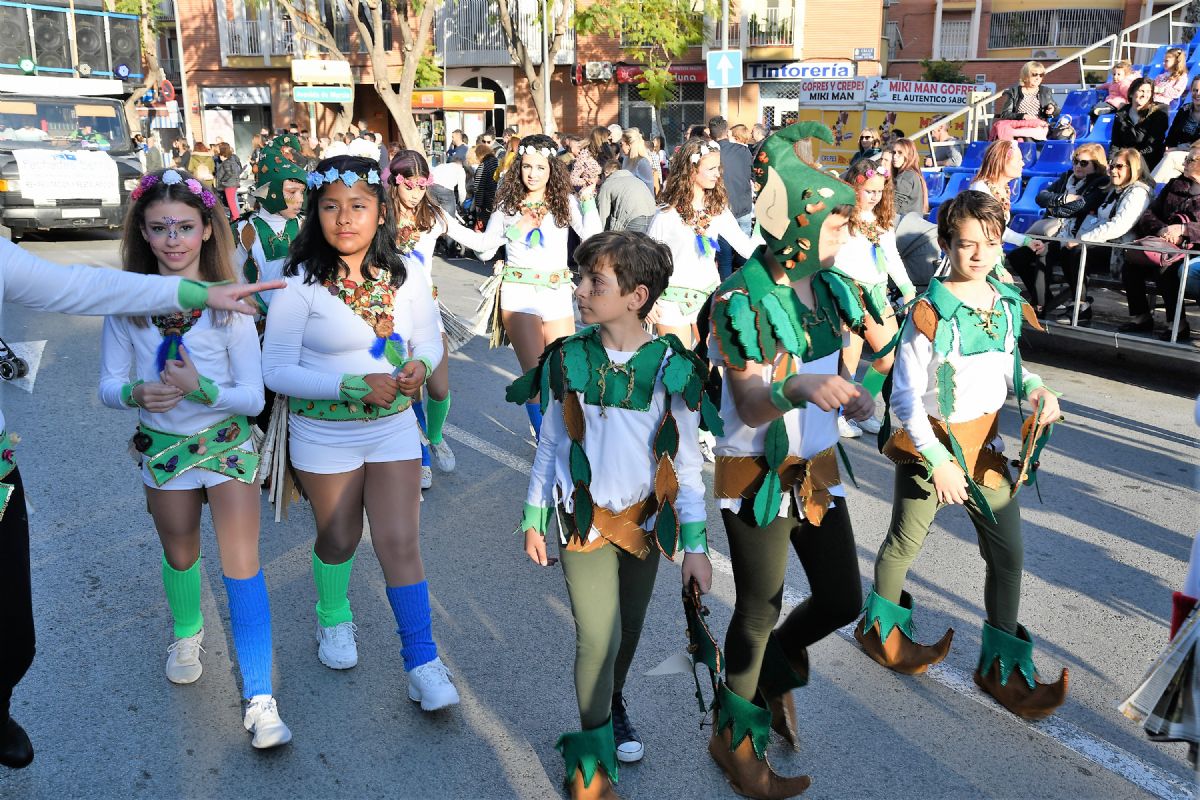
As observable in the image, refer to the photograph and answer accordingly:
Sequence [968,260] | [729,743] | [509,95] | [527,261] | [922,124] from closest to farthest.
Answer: [729,743]
[968,260]
[527,261]
[922,124]
[509,95]

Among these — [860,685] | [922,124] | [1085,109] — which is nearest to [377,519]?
[860,685]

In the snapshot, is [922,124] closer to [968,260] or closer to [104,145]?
[104,145]

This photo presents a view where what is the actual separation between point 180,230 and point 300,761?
175cm

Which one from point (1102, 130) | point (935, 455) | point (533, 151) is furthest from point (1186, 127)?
point (935, 455)

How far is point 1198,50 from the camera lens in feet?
50.5

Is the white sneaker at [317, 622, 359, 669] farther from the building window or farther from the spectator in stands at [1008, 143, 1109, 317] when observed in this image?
the building window

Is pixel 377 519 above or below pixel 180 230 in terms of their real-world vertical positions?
below

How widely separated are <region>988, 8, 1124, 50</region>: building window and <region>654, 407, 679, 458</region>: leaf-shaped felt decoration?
41836 millimetres

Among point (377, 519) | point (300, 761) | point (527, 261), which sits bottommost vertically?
point (300, 761)

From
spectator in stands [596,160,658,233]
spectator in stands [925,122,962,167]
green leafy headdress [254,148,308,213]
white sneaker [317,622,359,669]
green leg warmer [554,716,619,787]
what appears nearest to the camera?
green leg warmer [554,716,619,787]

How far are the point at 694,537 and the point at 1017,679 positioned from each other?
1.47 metres

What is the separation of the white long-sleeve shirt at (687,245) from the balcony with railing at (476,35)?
1305 inches

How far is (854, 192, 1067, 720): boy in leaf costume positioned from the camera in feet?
11.6

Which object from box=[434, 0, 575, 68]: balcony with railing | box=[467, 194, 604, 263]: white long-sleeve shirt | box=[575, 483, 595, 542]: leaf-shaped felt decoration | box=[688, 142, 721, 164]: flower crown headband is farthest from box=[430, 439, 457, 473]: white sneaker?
box=[434, 0, 575, 68]: balcony with railing
